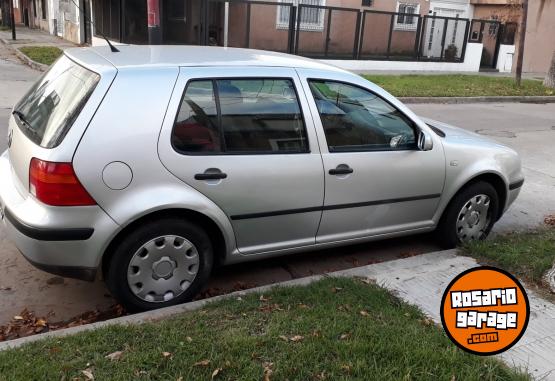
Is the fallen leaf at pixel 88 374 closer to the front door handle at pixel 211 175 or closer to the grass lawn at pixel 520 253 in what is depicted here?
the front door handle at pixel 211 175

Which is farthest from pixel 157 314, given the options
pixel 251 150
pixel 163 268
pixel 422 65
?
pixel 422 65

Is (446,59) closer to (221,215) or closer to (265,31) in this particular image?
(265,31)

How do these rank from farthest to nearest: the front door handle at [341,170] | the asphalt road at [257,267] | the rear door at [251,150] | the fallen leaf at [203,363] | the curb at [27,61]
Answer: the curb at [27,61], the front door handle at [341,170], the asphalt road at [257,267], the rear door at [251,150], the fallen leaf at [203,363]

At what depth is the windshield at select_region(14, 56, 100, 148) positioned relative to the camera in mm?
3275

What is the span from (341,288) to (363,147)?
1079 mm

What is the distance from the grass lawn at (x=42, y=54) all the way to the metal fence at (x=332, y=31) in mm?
4741

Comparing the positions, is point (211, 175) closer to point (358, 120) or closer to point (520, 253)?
point (358, 120)

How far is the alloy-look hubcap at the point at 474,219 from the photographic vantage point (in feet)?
15.8

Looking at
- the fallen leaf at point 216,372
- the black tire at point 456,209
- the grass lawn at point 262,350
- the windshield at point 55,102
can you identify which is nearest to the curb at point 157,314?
the grass lawn at point 262,350

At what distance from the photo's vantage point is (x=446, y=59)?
73.1 ft

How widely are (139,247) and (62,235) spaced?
46 cm

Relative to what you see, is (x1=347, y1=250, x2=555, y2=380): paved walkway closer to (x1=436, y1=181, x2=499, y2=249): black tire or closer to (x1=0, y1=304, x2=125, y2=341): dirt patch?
(x1=436, y1=181, x2=499, y2=249): black tire

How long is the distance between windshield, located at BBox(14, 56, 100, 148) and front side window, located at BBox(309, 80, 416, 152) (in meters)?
1.58

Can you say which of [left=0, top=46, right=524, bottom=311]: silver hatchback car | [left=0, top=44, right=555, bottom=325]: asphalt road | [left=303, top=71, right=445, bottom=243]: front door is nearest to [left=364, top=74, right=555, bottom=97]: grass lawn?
[left=0, top=44, right=555, bottom=325]: asphalt road
